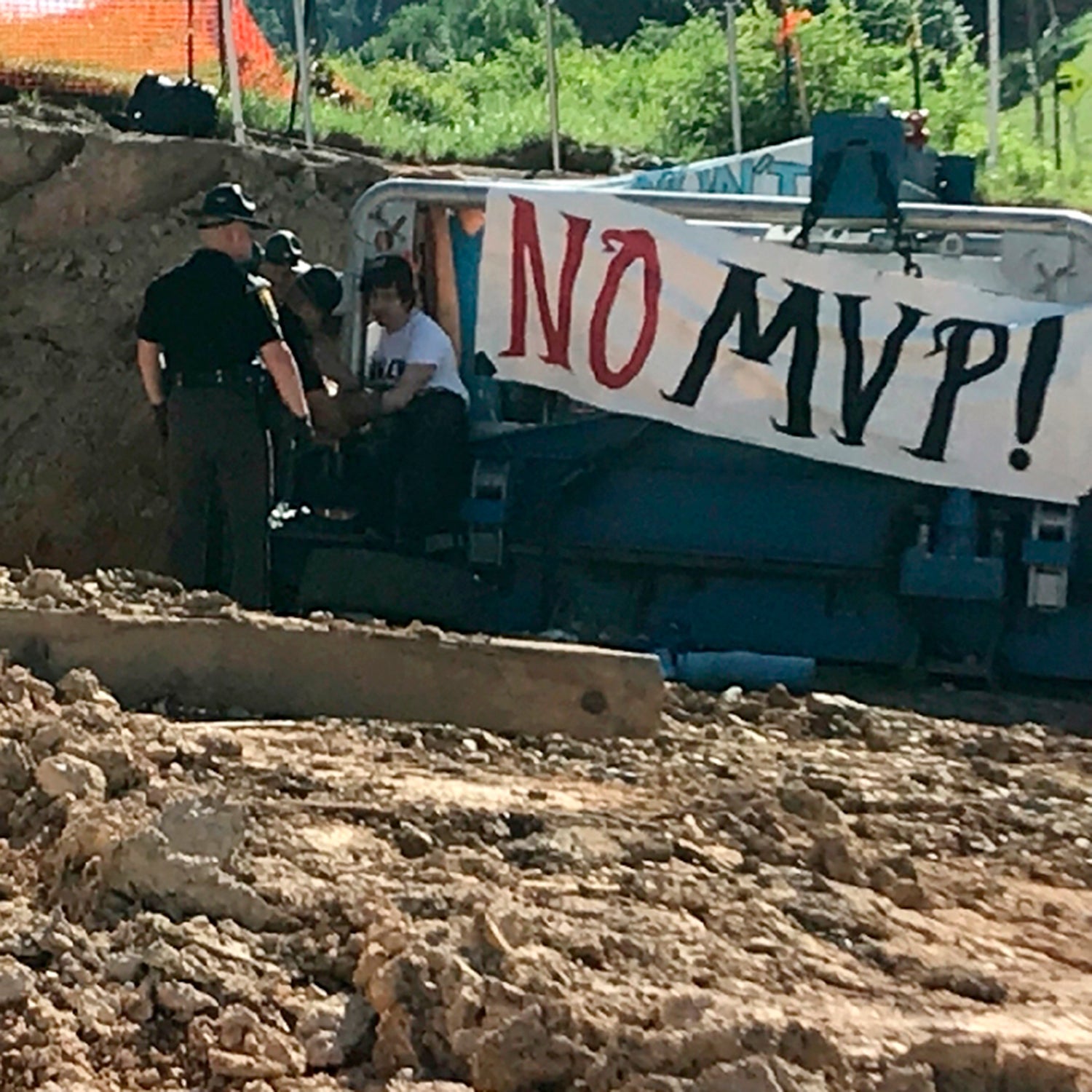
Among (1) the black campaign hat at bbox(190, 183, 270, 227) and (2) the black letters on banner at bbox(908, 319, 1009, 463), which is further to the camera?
(2) the black letters on banner at bbox(908, 319, 1009, 463)

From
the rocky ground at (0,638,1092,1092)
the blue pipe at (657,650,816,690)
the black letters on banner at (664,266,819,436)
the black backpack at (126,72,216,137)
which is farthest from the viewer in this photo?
the black backpack at (126,72,216,137)

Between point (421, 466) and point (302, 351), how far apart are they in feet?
2.20

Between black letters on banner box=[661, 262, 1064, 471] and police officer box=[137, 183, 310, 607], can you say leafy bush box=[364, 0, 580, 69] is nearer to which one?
black letters on banner box=[661, 262, 1064, 471]

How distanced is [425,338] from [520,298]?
1.48ft

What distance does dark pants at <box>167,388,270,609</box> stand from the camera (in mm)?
7770

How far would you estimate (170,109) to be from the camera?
1334 centimetres

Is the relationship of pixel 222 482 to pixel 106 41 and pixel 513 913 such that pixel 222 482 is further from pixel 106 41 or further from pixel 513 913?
pixel 106 41

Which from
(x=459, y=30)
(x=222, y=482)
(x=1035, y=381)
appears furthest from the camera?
(x=459, y=30)

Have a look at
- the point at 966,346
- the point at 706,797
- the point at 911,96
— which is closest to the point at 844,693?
the point at 966,346

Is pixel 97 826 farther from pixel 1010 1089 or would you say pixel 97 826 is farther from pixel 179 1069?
pixel 1010 1089

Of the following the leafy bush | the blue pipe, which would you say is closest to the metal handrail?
the blue pipe

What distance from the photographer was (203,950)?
3855 mm

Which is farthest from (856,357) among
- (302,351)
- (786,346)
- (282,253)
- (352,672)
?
(352,672)

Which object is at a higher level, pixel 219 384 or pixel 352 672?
pixel 219 384
